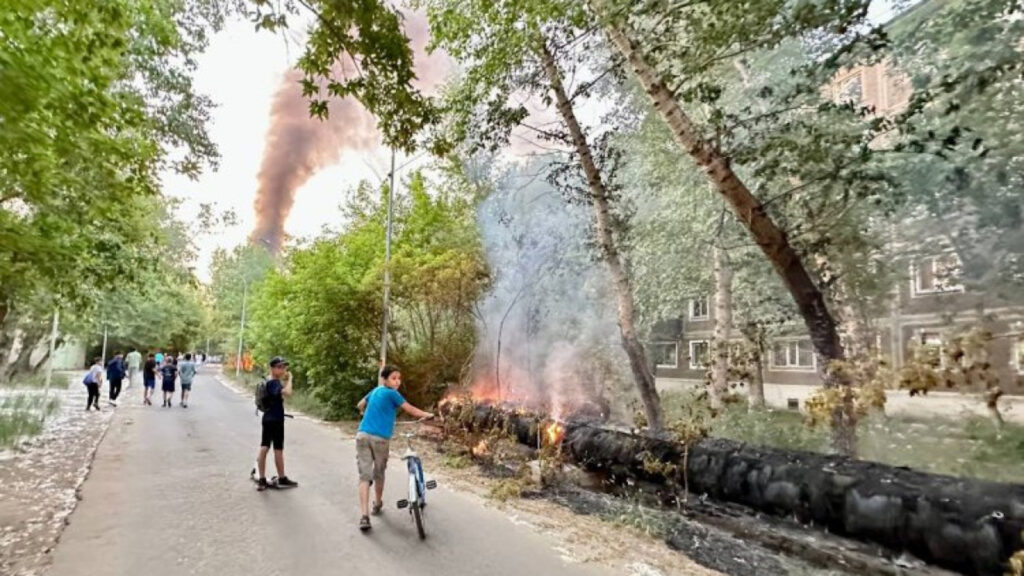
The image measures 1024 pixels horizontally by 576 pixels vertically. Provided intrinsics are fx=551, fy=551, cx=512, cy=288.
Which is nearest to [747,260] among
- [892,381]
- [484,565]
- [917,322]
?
[917,322]

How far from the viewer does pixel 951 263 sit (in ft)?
32.5

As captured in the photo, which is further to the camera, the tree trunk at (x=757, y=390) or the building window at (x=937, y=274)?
the tree trunk at (x=757, y=390)

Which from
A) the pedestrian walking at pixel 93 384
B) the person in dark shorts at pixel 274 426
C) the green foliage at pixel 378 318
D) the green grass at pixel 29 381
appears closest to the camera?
the person in dark shorts at pixel 274 426

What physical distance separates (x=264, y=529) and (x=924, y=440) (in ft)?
35.8

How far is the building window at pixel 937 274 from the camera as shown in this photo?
9742 mm

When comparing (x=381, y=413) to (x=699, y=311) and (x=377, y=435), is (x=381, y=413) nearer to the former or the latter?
(x=377, y=435)

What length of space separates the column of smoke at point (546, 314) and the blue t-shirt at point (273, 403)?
848cm

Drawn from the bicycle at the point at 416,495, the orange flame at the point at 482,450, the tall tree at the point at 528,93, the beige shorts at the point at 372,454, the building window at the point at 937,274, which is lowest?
the orange flame at the point at 482,450

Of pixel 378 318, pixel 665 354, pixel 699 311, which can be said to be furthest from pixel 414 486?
pixel 665 354

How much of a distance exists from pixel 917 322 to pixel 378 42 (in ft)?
35.8

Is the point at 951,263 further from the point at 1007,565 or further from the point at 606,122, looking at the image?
the point at 606,122

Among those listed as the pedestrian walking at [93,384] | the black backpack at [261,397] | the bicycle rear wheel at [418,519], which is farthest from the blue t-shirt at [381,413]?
the pedestrian walking at [93,384]

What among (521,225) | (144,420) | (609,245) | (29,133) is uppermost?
(521,225)

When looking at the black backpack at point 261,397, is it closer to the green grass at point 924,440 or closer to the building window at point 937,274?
the green grass at point 924,440
